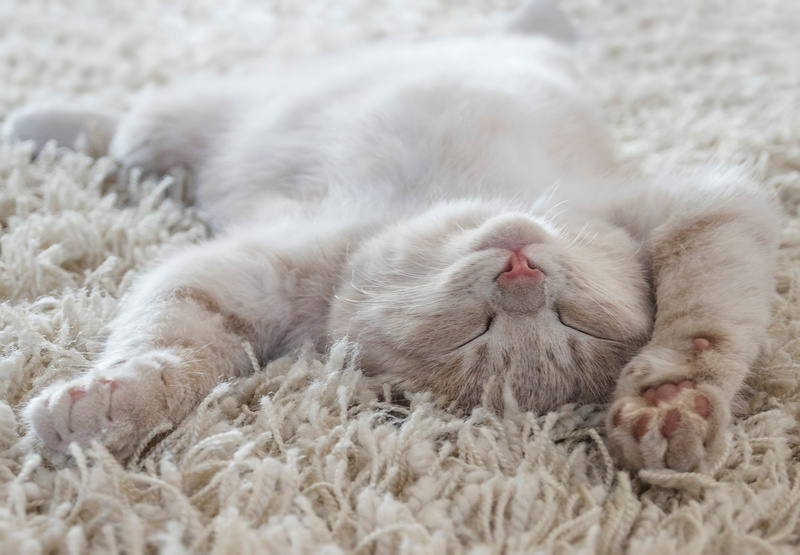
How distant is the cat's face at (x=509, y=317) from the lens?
0.97m

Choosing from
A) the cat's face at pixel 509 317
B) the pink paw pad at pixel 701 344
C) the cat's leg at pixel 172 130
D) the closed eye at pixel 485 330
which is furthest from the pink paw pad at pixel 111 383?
the cat's leg at pixel 172 130

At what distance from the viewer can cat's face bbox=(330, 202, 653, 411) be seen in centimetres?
97

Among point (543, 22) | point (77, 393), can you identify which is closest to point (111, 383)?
point (77, 393)

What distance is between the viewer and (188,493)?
2.55 ft

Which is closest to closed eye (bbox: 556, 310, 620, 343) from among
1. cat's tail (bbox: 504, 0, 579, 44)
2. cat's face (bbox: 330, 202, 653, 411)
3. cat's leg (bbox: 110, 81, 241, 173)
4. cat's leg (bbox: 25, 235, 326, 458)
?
cat's face (bbox: 330, 202, 653, 411)

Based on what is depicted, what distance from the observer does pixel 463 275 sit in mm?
986

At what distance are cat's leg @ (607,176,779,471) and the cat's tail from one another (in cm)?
120

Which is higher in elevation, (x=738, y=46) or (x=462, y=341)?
(x=738, y=46)

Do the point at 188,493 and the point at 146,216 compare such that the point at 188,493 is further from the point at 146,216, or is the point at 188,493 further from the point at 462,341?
the point at 146,216

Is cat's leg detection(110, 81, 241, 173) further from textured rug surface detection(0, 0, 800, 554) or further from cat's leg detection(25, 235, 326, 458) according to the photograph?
cat's leg detection(25, 235, 326, 458)

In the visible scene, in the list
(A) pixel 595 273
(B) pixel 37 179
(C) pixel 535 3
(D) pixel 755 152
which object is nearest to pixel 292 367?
(A) pixel 595 273

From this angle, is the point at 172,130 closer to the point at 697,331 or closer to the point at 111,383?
the point at 111,383

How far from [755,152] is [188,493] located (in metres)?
1.37

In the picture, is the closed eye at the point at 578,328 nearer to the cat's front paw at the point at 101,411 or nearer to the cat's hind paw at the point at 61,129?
the cat's front paw at the point at 101,411
